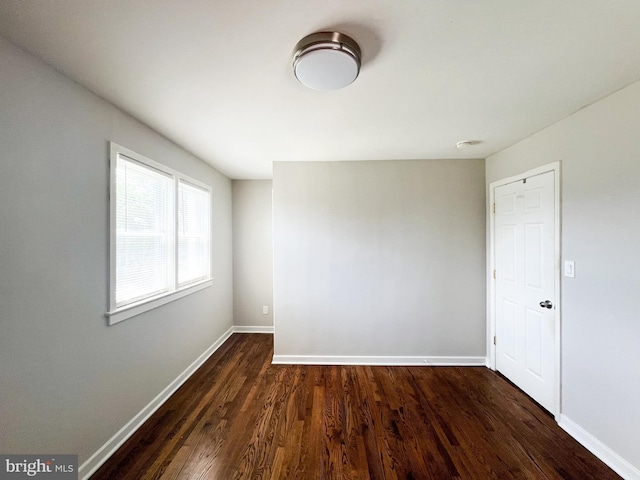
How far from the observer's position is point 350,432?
6.26 ft

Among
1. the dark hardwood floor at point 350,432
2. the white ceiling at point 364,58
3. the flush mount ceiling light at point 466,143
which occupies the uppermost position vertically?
the flush mount ceiling light at point 466,143

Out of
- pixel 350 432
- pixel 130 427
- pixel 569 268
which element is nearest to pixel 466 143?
pixel 569 268

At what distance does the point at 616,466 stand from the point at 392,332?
1.80 metres

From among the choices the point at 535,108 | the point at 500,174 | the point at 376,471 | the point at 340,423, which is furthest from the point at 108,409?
the point at 500,174

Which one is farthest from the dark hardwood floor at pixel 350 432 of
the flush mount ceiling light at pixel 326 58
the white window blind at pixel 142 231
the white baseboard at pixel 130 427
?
the flush mount ceiling light at pixel 326 58

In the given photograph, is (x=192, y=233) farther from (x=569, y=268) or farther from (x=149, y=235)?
(x=569, y=268)

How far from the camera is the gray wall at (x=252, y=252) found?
4027 mm

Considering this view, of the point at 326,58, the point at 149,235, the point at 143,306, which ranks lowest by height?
the point at 143,306

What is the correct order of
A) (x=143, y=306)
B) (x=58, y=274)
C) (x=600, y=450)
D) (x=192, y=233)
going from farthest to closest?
(x=192, y=233) < (x=143, y=306) < (x=600, y=450) < (x=58, y=274)

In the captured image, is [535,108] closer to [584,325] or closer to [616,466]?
[584,325]

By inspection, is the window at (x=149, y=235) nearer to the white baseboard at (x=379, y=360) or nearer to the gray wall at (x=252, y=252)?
the gray wall at (x=252, y=252)

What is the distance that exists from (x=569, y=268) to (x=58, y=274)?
3.56m

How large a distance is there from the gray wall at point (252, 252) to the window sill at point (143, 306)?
48.3 inches

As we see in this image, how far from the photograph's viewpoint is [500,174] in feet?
8.91
